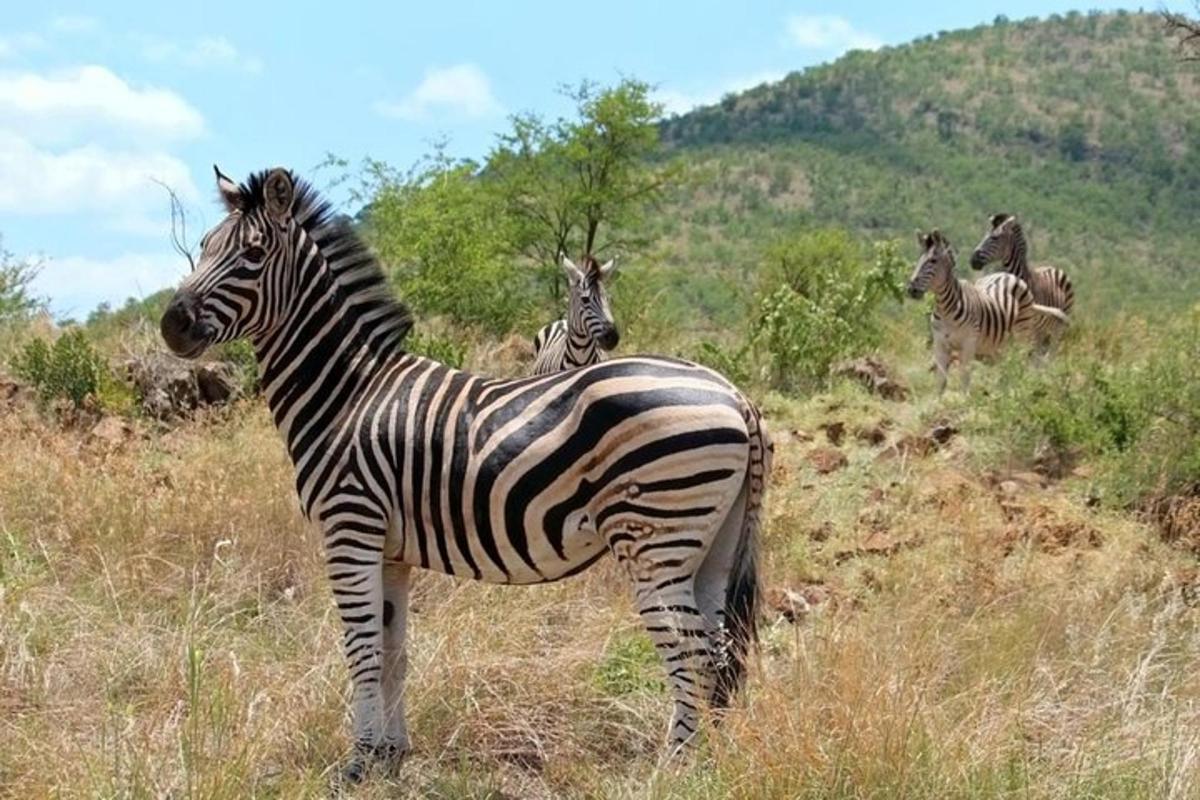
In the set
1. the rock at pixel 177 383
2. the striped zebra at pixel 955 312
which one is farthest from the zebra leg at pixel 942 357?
the rock at pixel 177 383

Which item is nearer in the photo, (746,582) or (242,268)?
(746,582)

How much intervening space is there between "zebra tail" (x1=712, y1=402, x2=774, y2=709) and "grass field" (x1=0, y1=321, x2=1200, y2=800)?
117 mm

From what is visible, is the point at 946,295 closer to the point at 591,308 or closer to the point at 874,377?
the point at 874,377

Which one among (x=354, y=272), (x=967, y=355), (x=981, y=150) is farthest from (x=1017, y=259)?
(x=981, y=150)

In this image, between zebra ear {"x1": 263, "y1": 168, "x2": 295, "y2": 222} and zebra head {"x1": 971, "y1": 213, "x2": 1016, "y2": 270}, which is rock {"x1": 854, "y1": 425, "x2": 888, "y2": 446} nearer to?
zebra ear {"x1": 263, "y1": 168, "x2": 295, "y2": 222}

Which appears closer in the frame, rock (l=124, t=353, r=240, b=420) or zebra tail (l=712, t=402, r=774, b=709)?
zebra tail (l=712, t=402, r=774, b=709)

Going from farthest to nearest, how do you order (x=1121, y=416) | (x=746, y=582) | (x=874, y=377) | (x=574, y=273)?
(x=874, y=377) → (x=574, y=273) → (x=1121, y=416) → (x=746, y=582)

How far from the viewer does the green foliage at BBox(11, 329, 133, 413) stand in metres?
11.1

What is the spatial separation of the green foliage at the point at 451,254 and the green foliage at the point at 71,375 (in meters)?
4.57

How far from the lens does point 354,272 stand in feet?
17.6

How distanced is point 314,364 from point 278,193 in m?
0.69

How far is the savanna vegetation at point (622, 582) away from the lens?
414 centimetres

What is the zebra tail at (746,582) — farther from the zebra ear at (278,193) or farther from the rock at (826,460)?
the rock at (826,460)

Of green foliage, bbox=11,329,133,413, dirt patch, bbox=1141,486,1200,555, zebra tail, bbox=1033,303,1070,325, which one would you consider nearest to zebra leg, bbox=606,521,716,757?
dirt patch, bbox=1141,486,1200,555
